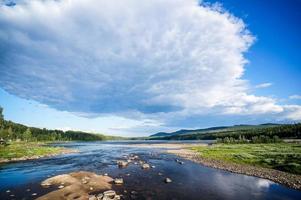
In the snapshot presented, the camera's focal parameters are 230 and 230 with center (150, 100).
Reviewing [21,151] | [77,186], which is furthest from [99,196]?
[21,151]

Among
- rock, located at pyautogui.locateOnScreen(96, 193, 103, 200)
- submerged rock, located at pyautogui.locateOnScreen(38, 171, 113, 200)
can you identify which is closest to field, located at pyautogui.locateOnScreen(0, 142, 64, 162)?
submerged rock, located at pyautogui.locateOnScreen(38, 171, 113, 200)

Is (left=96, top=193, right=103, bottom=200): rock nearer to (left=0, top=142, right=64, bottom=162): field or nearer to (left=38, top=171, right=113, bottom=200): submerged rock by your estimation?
(left=38, top=171, right=113, bottom=200): submerged rock

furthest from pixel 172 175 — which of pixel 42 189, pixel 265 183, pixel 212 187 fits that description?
pixel 42 189

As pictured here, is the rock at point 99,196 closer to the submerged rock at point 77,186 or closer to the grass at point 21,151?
the submerged rock at point 77,186

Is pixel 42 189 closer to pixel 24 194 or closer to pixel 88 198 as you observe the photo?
pixel 24 194

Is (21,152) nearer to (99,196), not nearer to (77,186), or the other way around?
(77,186)

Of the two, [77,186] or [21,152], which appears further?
[21,152]

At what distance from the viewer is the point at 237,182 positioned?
35.8 m

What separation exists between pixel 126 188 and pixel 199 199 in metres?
10.2

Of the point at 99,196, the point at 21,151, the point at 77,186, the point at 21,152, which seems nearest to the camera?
the point at 99,196

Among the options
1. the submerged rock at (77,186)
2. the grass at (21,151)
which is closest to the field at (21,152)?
the grass at (21,151)

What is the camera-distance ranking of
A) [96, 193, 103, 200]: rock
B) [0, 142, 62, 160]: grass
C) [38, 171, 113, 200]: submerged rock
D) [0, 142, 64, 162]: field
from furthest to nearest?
[0, 142, 62, 160]: grass → [0, 142, 64, 162]: field → [38, 171, 113, 200]: submerged rock → [96, 193, 103, 200]: rock

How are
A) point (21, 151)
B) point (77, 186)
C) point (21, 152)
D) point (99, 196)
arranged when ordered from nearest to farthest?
1. point (99, 196)
2. point (77, 186)
3. point (21, 152)
4. point (21, 151)

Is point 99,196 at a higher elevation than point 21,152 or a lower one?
lower
